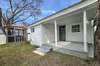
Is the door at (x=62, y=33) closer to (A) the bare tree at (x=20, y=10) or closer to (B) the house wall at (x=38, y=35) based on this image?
(B) the house wall at (x=38, y=35)

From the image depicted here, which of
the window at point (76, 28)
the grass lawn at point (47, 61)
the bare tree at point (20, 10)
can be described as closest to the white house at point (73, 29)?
the window at point (76, 28)

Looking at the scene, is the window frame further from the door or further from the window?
the door

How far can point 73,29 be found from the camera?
1305cm

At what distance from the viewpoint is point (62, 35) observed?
15000mm

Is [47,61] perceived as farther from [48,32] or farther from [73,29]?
[48,32]

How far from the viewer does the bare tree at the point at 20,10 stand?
28.8 m

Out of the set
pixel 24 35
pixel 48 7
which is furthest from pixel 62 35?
A: pixel 48 7

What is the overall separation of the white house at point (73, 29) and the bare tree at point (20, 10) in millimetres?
15487

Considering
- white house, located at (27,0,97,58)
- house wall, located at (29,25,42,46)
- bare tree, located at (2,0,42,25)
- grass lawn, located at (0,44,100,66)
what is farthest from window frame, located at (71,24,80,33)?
bare tree, located at (2,0,42,25)

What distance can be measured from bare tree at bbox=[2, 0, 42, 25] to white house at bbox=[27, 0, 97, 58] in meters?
15.5

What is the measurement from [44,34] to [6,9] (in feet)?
61.5

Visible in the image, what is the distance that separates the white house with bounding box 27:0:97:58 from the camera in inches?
288

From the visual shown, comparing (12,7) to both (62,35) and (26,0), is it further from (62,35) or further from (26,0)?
(62,35)

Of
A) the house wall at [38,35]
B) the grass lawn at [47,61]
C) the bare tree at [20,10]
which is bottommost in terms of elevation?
the grass lawn at [47,61]
